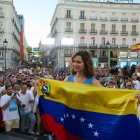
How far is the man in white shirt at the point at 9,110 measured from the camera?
881 centimetres

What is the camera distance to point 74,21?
72.2m

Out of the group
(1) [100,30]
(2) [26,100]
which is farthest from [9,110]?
(1) [100,30]

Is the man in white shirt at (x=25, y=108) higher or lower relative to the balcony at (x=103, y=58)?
lower

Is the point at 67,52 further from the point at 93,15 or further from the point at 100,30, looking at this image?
the point at 93,15

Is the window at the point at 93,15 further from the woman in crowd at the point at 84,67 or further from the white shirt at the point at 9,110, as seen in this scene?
the woman in crowd at the point at 84,67

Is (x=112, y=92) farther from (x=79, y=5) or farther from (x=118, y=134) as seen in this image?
(x=79, y=5)

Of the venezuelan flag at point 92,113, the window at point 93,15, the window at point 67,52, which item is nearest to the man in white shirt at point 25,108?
the venezuelan flag at point 92,113

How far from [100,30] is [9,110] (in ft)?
215

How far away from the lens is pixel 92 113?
13.4ft

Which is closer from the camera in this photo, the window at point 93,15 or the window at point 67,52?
the window at point 93,15

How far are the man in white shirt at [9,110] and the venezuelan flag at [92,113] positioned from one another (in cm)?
439

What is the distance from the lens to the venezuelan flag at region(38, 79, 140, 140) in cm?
386

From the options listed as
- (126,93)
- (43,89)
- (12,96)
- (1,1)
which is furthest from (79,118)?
(1,1)

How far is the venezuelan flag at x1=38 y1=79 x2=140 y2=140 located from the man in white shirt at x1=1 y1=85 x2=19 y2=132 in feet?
14.4
